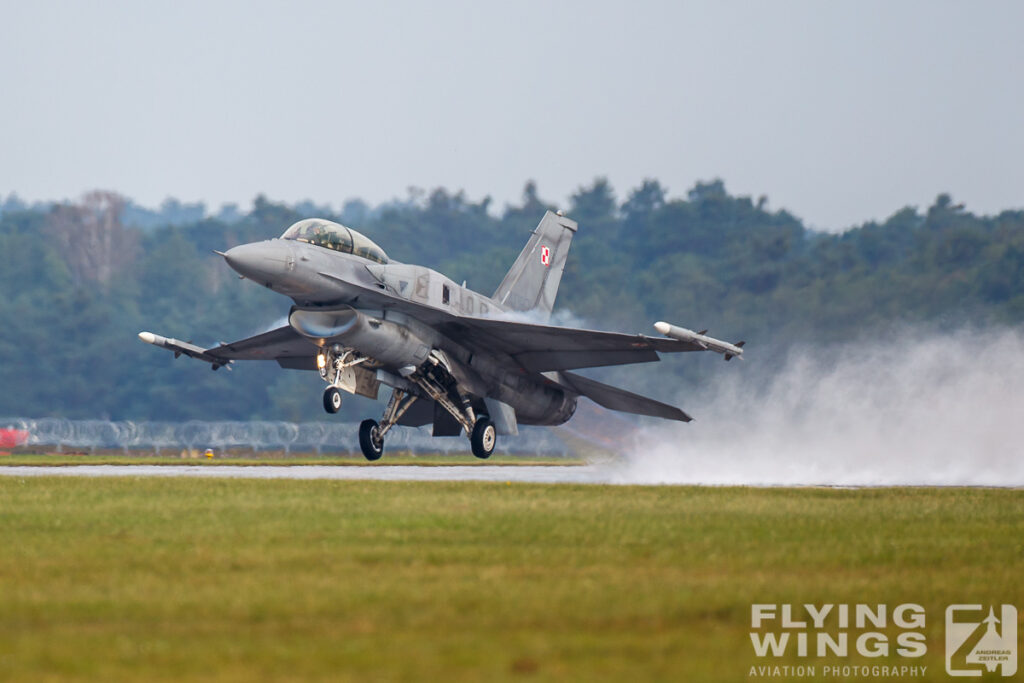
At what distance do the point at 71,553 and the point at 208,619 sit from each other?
11.6 feet

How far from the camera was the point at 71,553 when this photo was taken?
11.6 meters

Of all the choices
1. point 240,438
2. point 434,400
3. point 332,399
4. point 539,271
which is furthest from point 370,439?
point 240,438

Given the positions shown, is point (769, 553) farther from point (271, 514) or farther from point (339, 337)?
point (339, 337)

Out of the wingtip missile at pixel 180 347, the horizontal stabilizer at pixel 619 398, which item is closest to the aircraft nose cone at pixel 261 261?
the wingtip missile at pixel 180 347

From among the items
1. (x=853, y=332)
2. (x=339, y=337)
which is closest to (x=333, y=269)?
(x=339, y=337)

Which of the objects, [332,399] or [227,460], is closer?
[332,399]

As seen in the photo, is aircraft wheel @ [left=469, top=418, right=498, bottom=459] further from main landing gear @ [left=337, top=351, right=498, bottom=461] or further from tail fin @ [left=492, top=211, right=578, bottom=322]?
tail fin @ [left=492, top=211, right=578, bottom=322]

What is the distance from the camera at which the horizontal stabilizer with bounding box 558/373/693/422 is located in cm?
2986

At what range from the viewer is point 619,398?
30516 mm

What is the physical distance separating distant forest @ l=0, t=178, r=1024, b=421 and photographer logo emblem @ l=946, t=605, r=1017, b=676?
22333 millimetres

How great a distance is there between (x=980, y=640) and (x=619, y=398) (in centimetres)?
2215

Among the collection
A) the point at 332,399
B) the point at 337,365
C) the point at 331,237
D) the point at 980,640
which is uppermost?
the point at 331,237

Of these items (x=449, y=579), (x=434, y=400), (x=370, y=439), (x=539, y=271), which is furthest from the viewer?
(x=539, y=271)

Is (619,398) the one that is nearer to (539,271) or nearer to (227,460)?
(539,271)
